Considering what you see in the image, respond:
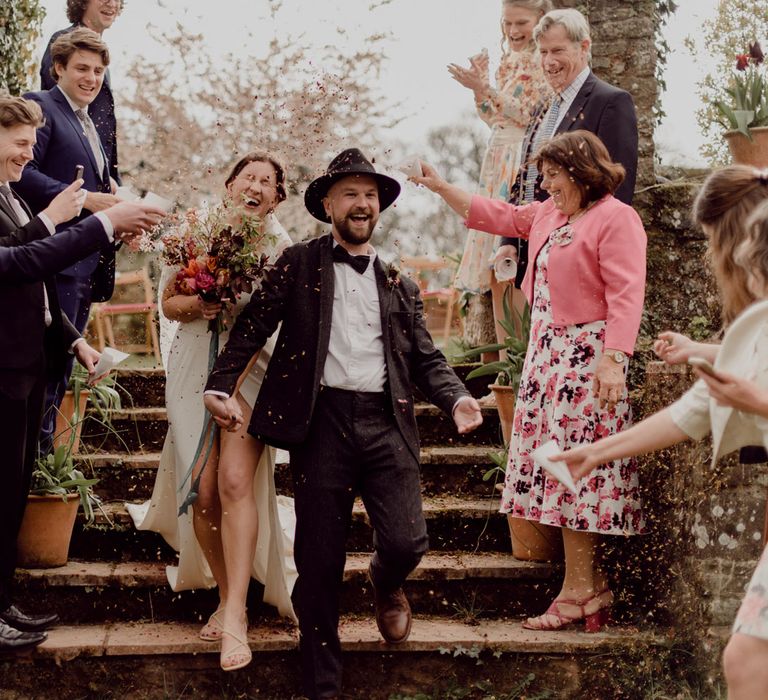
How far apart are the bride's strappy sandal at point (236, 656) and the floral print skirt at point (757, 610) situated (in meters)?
2.20

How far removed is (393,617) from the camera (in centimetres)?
447

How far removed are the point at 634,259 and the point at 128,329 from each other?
10506 mm

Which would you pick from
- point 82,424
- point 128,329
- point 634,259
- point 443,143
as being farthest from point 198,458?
point 443,143

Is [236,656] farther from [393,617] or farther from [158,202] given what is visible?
[158,202]

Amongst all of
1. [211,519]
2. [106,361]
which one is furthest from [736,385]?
[106,361]

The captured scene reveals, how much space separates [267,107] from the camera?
10258 mm

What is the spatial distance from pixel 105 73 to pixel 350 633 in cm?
339

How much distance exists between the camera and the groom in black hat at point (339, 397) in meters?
4.25

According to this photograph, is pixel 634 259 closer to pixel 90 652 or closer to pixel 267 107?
pixel 90 652

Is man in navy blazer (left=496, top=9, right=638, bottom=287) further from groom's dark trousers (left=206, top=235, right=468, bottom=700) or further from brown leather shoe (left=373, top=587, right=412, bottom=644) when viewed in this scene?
brown leather shoe (left=373, top=587, right=412, bottom=644)

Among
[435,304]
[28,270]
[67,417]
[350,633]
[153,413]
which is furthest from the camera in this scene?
[435,304]

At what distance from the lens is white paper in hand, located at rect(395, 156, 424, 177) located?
4830 mm

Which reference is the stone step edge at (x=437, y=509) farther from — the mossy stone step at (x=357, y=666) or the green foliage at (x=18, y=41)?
the green foliage at (x=18, y=41)

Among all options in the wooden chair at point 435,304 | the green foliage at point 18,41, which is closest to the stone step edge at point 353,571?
the green foliage at point 18,41
